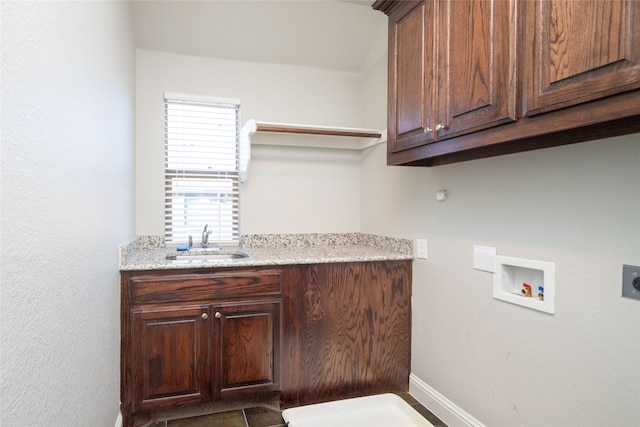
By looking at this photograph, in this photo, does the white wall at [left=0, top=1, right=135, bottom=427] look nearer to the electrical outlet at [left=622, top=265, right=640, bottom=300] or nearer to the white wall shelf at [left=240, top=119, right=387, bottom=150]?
the white wall shelf at [left=240, top=119, right=387, bottom=150]

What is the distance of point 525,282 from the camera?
5.53 ft

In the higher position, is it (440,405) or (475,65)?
(475,65)

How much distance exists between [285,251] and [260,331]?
0.66 meters

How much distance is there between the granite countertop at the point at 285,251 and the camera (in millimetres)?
2092

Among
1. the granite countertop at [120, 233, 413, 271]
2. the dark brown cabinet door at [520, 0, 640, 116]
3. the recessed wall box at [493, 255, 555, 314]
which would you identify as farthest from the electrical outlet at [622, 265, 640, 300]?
the granite countertop at [120, 233, 413, 271]

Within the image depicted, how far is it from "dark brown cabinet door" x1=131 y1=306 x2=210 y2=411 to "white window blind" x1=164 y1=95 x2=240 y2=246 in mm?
839

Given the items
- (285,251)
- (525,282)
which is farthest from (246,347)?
(525,282)

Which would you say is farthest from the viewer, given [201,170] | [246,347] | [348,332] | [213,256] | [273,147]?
[273,147]

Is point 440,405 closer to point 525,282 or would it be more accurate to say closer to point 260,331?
point 525,282

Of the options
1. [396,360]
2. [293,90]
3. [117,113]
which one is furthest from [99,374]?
[293,90]

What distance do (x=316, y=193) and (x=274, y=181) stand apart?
0.37 metres

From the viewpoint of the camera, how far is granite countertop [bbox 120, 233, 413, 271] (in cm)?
209

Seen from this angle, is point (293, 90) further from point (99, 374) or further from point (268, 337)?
point (99, 374)

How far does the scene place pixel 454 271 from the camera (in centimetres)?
207
